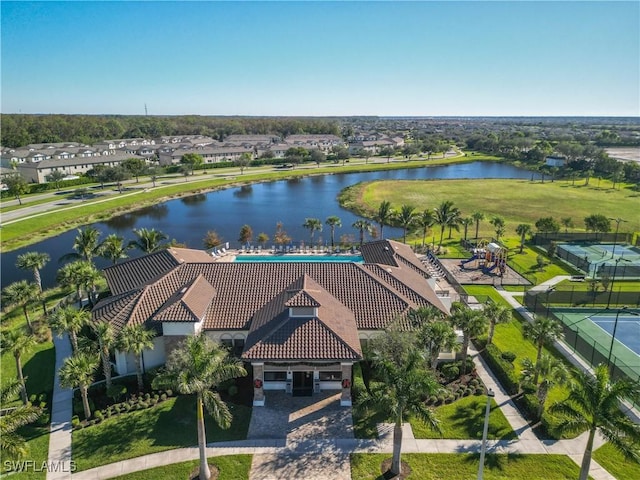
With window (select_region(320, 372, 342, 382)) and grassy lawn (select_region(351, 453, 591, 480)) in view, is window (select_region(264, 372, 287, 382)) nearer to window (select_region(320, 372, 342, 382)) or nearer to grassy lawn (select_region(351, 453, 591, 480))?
window (select_region(320, 372, 342, 382))

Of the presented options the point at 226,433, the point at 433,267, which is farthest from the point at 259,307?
the point at 433,267

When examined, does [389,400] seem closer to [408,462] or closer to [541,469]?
[408,462]

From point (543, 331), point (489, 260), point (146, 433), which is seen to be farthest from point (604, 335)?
point (146, 433)

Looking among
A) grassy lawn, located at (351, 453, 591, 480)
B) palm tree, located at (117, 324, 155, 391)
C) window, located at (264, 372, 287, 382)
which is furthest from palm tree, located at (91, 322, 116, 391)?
grassy lawn, located at (351, 453, 591, 480)

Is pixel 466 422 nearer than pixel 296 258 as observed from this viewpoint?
Yes

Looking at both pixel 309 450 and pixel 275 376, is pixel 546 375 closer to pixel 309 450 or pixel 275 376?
pixel 309 450
